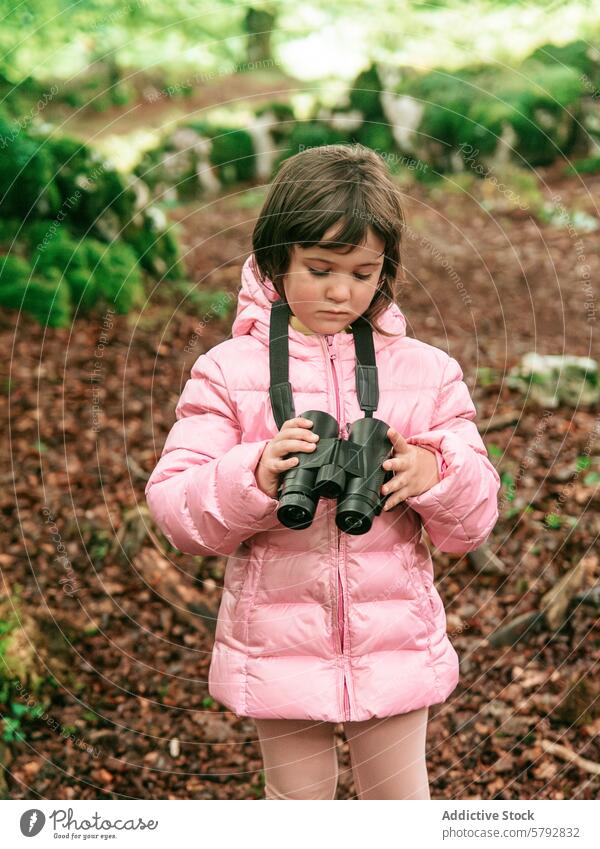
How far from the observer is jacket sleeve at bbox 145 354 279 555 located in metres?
2.05

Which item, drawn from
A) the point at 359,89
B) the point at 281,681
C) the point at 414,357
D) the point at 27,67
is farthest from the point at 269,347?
the point at 359,89

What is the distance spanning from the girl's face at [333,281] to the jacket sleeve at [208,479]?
0.95 feet

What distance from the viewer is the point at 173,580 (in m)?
4.27

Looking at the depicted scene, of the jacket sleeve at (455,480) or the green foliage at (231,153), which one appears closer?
the jacket sleeve at (455,480)

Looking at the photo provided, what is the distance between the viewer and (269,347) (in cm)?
221

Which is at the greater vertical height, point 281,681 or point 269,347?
point 269,347

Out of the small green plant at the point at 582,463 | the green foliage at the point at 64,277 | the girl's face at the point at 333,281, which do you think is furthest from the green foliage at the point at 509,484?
the green foliage at the point at 64,277

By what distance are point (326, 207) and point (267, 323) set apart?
1.15ft

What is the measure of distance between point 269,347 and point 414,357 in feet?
1.26

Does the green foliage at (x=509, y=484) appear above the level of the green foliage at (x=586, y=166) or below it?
below

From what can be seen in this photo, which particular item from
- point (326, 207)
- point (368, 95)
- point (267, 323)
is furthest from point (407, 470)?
point (368, 95)

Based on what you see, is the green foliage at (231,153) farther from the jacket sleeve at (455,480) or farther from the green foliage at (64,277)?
the jacket sleeve at (455,480)

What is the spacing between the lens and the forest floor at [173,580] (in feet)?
10.9
